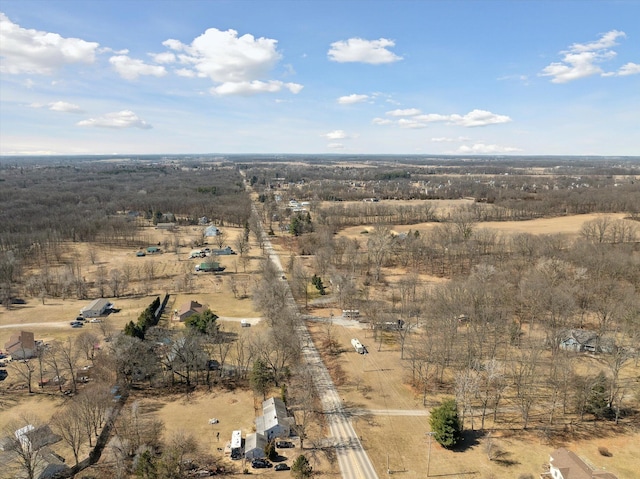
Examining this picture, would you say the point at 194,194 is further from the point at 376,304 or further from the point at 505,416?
the point at 505,416

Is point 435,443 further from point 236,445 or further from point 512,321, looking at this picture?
point 512,321

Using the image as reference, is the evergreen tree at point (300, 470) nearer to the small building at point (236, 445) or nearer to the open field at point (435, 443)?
the small building at point (236, 445)

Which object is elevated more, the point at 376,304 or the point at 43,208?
the point at 43,208

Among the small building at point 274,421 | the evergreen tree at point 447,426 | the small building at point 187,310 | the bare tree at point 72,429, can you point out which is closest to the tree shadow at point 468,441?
the evergreen tree at point 447,426

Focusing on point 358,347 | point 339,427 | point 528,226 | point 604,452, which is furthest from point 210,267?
point 528,226

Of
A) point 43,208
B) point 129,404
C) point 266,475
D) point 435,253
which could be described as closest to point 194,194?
point 43,208

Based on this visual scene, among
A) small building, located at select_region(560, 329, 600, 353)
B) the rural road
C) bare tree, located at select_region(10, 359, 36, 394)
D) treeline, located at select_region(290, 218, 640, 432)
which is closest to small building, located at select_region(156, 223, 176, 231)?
treeline, located at select_region(290, 218, 640, 432)

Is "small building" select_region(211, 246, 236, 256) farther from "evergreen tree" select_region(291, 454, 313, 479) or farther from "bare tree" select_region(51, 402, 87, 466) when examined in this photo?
"evergreen tree" select_region(291, 454, 313, 479)
